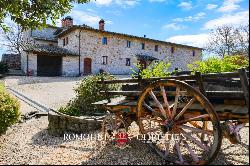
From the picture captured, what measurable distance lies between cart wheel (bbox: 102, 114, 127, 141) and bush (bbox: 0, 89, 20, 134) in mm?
3308

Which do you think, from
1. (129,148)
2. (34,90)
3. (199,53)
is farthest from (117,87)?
(199,53)

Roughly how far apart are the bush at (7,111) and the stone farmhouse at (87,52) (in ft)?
69.6

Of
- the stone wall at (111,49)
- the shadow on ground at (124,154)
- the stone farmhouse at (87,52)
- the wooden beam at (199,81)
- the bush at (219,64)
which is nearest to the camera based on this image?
the wooden beam at (199,81)

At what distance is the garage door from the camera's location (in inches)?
1313

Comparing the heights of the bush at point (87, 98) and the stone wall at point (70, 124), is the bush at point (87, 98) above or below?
above

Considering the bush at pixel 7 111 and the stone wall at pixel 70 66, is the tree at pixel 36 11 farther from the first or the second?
the stone wall at pixel 70 66

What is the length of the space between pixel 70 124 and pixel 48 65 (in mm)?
26553

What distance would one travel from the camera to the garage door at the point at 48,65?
33.3m

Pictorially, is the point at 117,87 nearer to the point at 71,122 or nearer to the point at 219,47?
the point at 71,122

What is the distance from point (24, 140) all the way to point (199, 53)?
132 ft

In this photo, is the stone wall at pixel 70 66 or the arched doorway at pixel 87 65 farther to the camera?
the arched doorway at pixel 87 65

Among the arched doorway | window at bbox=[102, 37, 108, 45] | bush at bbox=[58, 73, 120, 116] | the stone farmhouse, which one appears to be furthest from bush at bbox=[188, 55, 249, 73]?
window at bbox=[102, 37, 108, 45]

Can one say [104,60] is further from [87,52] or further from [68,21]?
[68,21]

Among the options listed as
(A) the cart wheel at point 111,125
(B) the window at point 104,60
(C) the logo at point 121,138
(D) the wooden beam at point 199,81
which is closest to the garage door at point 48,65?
(B) the window at point 104,60
